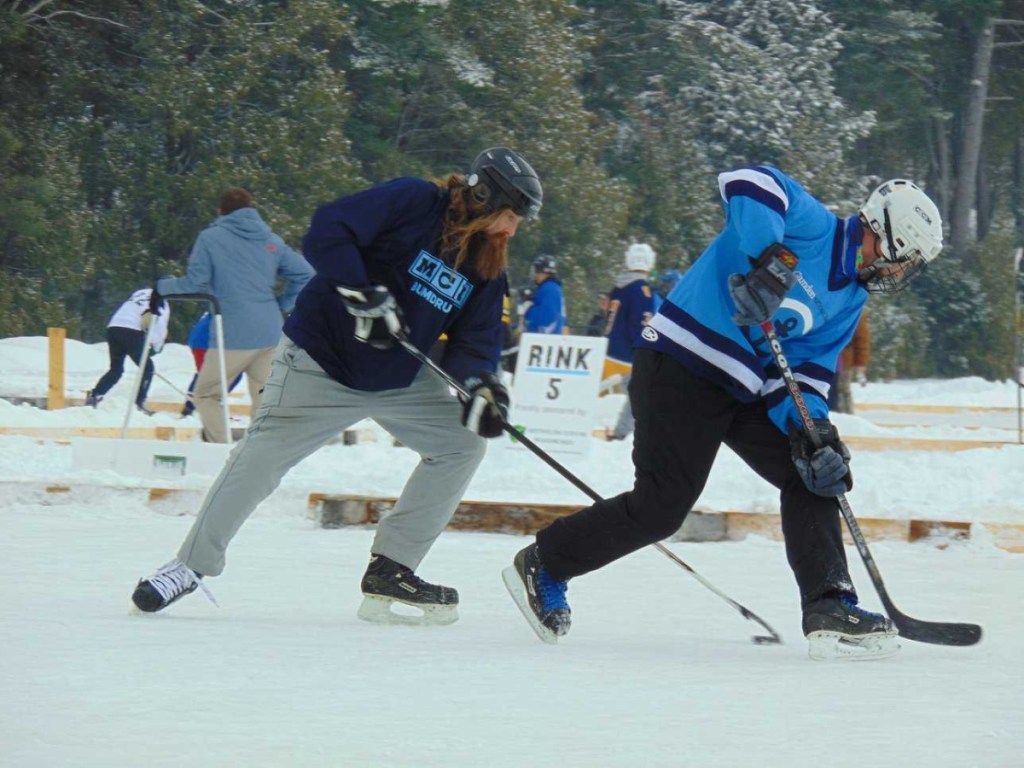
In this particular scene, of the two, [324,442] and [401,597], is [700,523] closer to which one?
[401,597]

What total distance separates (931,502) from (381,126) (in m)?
21.4

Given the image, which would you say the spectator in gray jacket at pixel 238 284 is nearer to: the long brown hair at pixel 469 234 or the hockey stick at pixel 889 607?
the long brown hair at pixel 469 234

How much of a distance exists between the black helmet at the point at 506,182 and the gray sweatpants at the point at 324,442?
1.95 feet

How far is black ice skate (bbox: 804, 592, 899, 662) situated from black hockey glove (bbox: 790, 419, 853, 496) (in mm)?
290

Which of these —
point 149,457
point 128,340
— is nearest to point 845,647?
point 149,457

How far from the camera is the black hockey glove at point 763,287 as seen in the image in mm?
4250

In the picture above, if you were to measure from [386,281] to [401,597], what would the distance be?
939 mm

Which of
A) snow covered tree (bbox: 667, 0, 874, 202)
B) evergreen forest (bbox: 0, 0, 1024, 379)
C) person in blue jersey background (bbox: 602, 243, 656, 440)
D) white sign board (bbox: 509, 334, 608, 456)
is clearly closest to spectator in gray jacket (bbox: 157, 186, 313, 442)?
white sign board (bbox: 509, 334, 608, 456)

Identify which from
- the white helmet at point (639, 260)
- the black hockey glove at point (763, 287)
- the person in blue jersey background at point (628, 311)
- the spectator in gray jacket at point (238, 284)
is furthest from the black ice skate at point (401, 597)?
the white helmet at point (639, 260)

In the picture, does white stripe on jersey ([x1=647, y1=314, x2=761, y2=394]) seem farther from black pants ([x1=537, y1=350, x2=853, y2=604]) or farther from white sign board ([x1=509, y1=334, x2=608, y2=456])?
white sign board ([x1=509, y1=334, x2=608, y2=456])

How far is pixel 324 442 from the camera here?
486cm

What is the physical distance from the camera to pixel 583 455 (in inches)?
379

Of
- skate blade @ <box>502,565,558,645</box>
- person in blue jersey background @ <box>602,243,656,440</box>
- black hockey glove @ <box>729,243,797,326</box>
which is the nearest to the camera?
black hockey glove @ <box>729,243,797,326</box>

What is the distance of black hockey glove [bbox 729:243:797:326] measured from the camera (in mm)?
4250
